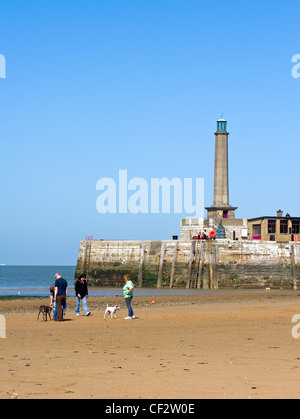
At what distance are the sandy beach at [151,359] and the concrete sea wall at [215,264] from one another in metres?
37.5

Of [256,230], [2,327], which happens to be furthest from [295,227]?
[2,327]

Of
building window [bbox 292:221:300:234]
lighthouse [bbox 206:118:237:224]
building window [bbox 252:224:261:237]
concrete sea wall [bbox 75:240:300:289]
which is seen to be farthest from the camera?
lighthouse [bbox 206:118:237:224]

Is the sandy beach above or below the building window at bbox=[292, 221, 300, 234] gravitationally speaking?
below

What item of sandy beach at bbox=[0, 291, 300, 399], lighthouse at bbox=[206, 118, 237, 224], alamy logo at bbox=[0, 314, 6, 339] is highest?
lighthouse at bbox=[206, 118, 237, 224]

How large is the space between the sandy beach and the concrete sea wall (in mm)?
37545

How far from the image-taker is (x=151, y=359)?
14.4m

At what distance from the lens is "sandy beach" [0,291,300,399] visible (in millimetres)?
10891

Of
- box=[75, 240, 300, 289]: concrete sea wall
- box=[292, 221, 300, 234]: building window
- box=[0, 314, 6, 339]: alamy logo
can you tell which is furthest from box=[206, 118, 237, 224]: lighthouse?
box=[0, 314, 6, 339]: alamy logo

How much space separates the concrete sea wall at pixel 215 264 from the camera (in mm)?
61469

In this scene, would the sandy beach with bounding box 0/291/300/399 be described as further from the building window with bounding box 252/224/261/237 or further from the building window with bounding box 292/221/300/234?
the building window with bounding box 252/224/261/237

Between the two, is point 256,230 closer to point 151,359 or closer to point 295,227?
point 295,227

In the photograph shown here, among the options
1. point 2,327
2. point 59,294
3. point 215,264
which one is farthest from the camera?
point 215,264

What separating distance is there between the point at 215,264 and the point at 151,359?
157 feet
